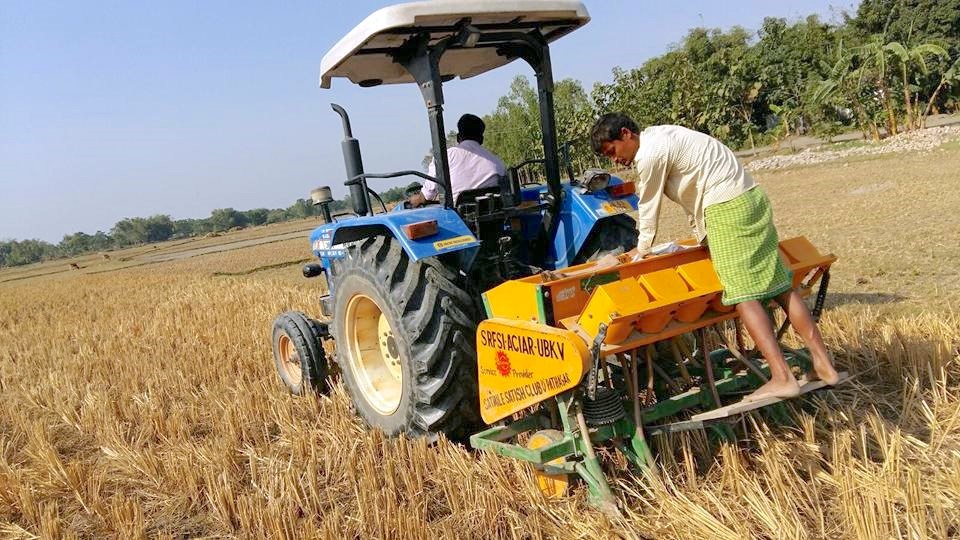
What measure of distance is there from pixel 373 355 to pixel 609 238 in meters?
1.57

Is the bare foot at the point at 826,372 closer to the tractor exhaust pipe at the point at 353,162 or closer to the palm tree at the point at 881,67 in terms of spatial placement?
the tractor exhaust pipe at the point at 353,162

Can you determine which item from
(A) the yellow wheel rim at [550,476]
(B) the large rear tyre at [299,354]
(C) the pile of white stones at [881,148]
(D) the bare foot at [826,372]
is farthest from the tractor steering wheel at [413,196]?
(C) the pile of white stones at [881,148]

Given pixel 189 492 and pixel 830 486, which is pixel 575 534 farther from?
pixel 189 492

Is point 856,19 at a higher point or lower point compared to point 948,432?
higher

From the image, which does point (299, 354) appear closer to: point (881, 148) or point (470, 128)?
point (470, 128)

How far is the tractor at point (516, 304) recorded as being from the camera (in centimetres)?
253

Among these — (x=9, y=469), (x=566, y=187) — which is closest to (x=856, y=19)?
(x=566, y=187)

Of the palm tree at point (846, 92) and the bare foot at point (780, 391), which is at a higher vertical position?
the palm tree at point (846, 92)

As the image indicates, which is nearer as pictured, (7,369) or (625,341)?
(625,341)

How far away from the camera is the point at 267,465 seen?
349 cm

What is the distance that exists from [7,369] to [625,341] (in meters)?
7.43

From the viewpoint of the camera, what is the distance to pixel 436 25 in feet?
10.5

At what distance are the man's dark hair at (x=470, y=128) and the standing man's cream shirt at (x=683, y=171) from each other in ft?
4.26

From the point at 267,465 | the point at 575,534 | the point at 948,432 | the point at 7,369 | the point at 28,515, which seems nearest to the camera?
the point at 575,534
